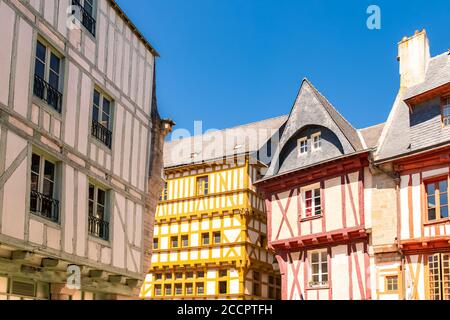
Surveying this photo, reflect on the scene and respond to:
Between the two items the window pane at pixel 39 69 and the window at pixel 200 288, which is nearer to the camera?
the window pane at pixel 39 69

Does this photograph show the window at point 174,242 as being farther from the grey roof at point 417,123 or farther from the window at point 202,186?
A: the grey roof at point 417,123

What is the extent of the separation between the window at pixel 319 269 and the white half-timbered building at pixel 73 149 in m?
6.99

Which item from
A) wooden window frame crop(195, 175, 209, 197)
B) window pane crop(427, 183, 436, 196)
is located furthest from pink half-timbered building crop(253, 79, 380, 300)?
wooden window frame crop(195, 175, 209, 197)

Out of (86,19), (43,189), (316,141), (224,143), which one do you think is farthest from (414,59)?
(43,189)

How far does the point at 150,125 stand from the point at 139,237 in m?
3.23

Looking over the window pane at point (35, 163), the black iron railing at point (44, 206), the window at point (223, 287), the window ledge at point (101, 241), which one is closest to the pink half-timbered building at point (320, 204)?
the window at point (223, 287)

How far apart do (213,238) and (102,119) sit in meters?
16.8

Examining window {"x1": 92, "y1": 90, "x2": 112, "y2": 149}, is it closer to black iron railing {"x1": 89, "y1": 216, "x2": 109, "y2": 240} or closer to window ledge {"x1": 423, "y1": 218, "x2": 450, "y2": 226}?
black iron railing {"x1": 89, "y1": 216, "x2": 109, "y2": 240}

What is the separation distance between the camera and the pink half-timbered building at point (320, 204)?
2047 cm

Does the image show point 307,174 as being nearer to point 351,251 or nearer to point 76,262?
point 351,251

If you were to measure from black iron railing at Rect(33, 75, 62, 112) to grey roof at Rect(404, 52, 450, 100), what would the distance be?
39.1 ft

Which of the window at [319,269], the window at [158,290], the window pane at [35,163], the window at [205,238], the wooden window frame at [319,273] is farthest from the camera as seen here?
the window at [158,290]

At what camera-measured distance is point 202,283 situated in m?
30.6
